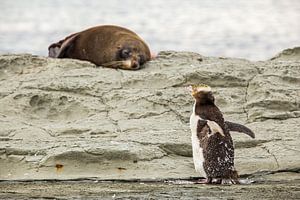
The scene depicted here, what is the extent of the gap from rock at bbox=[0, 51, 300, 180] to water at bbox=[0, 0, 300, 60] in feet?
31.5

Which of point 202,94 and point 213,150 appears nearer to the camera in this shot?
point 213,150

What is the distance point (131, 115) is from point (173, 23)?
63.2ft

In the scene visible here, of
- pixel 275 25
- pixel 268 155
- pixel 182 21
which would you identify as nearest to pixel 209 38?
pixel 275 25

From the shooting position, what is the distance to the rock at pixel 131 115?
748cm

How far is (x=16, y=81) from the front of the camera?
31.1ft

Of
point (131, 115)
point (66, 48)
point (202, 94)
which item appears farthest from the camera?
point (66, 48)

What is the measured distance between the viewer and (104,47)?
11.7 meters

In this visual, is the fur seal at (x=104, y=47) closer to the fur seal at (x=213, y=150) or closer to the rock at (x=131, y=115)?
the rock at (x=131, y=115)

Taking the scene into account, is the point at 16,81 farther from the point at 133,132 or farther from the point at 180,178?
the point at 180,178

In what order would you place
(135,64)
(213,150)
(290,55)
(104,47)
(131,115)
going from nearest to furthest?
(213,150)
(131,115)
(135,64)
(290,55)
(104,47)

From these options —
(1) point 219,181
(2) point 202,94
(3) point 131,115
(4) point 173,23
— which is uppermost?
(2) point 202,94

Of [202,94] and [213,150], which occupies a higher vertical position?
[202,94]

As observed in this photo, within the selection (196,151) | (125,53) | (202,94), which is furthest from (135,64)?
(196,151)

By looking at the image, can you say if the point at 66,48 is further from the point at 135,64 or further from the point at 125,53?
the point at 135,64
